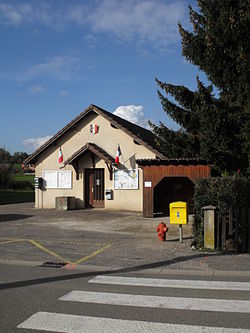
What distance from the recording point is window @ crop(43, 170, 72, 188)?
71.7ft

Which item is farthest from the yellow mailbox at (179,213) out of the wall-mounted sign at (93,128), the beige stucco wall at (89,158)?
the wall-mounted sign at (93,128)

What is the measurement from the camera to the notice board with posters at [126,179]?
2014 centimetres

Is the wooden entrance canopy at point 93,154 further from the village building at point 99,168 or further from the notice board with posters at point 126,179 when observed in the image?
the notice board with posters at point 126,179

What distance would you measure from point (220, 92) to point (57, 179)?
10652mm

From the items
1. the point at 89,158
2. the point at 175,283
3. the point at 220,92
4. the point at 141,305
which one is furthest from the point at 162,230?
the point at 89,158

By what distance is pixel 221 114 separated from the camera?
1477cm

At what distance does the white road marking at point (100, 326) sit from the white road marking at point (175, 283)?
6.27 ft

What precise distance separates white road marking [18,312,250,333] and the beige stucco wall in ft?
50.1

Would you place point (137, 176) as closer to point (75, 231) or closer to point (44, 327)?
point (75, 231)

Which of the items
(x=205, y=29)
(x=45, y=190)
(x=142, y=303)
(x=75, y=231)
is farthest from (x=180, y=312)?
(x=45, y=190)

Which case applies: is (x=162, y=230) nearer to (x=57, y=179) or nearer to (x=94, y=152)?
(x=94, y=152)

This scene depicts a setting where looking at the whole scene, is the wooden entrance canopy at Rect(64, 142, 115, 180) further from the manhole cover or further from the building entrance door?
the manhole cover

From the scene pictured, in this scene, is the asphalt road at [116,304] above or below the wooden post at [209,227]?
below

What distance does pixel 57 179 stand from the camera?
872 inches
